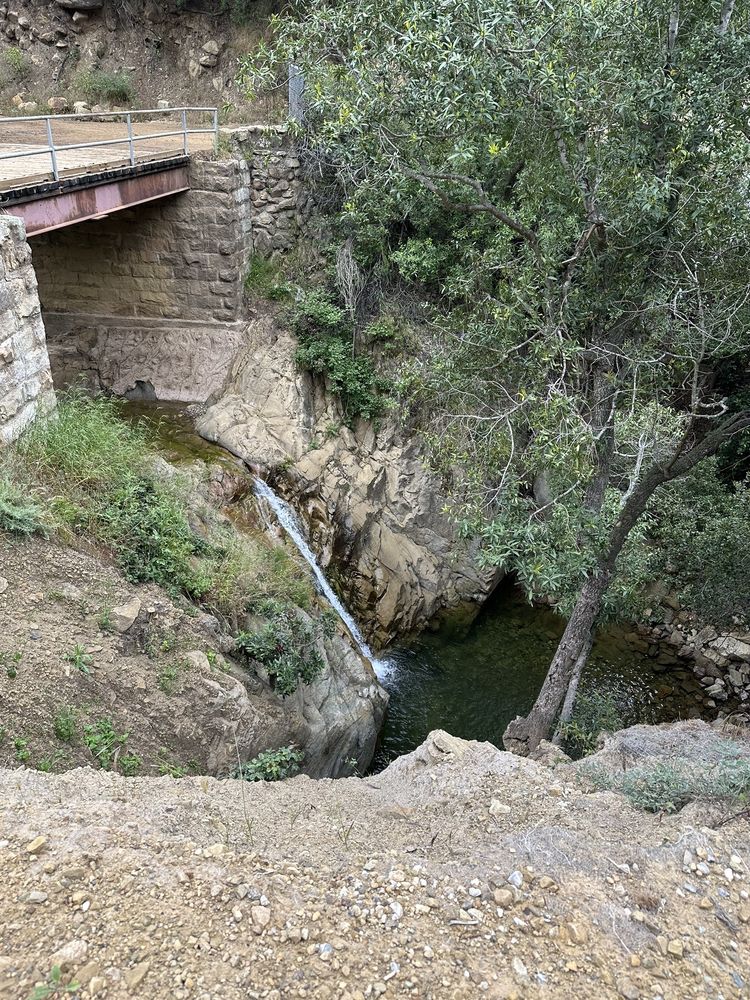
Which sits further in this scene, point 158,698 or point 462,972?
point 158,698

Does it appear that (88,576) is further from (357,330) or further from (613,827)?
(357,330)

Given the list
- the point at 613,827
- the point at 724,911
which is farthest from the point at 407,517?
the point at 724,911

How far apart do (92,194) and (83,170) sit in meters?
0.27

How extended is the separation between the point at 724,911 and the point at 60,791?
12.6 feet

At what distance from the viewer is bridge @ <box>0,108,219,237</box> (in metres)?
7.25

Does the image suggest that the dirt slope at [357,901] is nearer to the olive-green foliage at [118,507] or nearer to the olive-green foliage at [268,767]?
the olive-green foliage at [268,767]

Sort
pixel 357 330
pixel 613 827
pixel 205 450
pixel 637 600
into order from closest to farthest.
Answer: pixel 613 827
pixel 205 450
pixel 637 600
pixel 357 330

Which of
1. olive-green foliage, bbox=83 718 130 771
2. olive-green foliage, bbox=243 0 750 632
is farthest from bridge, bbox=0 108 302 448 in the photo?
olive-green foliage, bbox=83 718 130 771

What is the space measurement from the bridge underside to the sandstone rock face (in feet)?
8.43

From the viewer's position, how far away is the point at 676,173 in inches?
246

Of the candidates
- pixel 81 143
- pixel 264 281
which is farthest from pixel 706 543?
pixel 81 143

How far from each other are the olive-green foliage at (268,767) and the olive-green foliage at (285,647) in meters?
0.93

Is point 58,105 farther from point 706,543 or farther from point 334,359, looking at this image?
point 706,543

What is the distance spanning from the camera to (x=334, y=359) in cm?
1098
